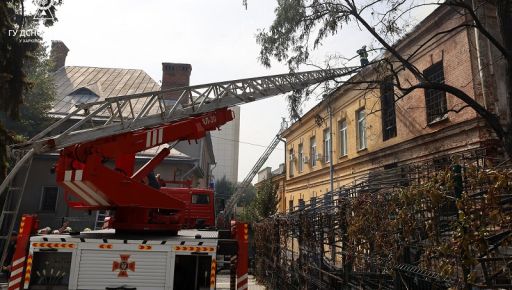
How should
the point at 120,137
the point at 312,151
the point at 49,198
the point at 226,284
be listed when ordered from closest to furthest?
the point at 120,137
the point at 226,284
the point at 49,198
the point at 312,151

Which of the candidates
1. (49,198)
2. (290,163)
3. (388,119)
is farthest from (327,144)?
(49,198)

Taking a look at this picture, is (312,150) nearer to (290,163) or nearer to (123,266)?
(290,163)

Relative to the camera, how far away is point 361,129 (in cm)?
1866

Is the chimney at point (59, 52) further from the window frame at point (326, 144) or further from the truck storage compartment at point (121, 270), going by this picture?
the truck storage compartment at point (121, 270)

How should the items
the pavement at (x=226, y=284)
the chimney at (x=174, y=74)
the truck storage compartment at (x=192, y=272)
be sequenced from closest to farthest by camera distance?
1. the truck storage compartment at (x=192, y=272)
2. the pavement at (x=226, y=284)
3. the chimney at (x=174, y=74)

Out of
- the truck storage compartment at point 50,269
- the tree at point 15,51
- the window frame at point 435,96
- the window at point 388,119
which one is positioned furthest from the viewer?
the window at point 388,119

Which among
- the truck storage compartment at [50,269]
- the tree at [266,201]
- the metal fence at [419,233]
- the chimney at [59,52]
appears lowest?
the truck storage compartment at [50,269]

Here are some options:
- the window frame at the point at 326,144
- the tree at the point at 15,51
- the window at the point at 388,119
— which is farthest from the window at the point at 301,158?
the tree at the point at 15,51

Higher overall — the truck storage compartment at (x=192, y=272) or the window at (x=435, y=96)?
the window at (x=435, y=96)

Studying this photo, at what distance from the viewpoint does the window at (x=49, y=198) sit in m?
19.9

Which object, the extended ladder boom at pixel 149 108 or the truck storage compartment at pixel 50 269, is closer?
the truck storage compartment at pixel 50 269

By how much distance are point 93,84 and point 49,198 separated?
1011cm

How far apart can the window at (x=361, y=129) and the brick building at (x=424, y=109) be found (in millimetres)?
47

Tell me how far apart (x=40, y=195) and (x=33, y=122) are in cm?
447
